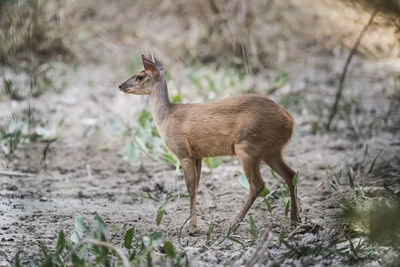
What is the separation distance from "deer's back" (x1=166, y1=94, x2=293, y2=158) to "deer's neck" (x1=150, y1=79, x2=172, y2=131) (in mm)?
85

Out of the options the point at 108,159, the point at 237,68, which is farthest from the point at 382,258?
the point at 237,68

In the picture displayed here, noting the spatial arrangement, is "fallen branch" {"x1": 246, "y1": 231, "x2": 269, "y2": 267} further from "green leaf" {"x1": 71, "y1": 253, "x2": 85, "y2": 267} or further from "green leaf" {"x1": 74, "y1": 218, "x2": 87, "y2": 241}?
"green leaf" {"x1": 74, "y1": 218, "x2": 87, "y2": 241}

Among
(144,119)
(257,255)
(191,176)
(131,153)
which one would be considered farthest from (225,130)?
(144,119)

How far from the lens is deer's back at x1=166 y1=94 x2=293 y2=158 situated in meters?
3.88

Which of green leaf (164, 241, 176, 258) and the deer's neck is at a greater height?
the deer's neck

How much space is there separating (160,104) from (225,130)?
24.1 inches

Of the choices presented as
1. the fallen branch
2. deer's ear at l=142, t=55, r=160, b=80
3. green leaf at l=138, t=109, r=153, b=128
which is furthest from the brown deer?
green leaf at l=138, t=109, r=153, b=128

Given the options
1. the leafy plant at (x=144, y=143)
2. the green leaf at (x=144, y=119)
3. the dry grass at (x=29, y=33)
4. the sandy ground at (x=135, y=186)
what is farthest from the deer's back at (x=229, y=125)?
the dry grass at (x=29, y=33)

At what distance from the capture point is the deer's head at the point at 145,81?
434 cm

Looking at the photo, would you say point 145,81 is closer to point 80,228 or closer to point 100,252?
point 80,228

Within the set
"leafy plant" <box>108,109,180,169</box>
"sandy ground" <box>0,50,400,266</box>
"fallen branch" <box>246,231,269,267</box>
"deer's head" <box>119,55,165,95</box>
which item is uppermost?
"deer's head" <box>119,55,165,95</box>

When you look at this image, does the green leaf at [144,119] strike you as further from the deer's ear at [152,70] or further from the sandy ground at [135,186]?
the deer's ear at [152,70]

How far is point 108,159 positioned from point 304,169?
1911mm

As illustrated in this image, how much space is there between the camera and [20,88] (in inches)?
289
